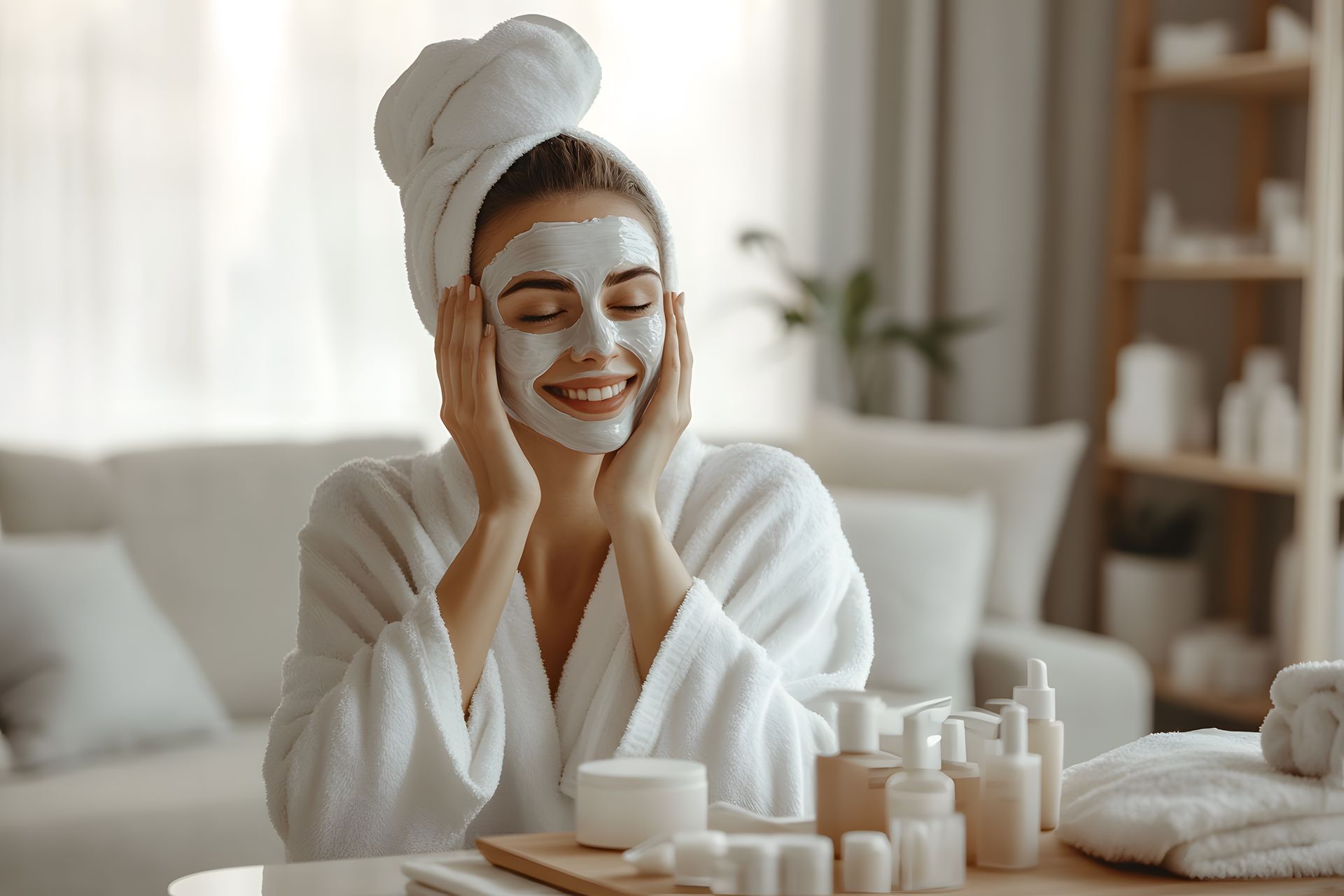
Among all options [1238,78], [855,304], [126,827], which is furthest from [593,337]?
[1238,78]

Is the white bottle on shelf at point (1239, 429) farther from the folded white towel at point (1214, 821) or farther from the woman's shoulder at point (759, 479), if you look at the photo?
the folded white towel at point (1214, 821)

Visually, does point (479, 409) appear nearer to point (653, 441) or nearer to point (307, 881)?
point (653, 441)

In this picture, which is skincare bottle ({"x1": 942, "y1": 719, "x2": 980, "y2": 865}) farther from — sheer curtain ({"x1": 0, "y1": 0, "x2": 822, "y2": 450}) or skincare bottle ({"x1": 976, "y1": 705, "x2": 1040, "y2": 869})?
sheer curtain ({"x1": 0, "y1": 0, "x2": 822, "y2": 450})

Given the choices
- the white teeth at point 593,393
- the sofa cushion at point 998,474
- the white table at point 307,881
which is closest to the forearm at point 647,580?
the white teeth at point 593,393

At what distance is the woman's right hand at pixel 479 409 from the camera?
1.30 meters

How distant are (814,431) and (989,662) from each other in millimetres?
665

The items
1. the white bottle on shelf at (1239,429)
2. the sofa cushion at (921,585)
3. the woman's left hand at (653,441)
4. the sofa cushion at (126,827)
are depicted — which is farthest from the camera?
the white bottle on shelf at (1239,429)

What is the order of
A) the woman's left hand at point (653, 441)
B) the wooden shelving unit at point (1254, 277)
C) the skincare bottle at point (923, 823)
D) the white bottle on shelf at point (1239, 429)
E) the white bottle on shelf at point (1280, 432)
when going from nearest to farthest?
1. the skincare bottle at point (923, 823)
2. the woman's left hand at point (653, 441)
3. the wooden shelving unit at point (1254, 277)
4. the white bottle on shelf at point (1280, 432)
5. the white bottle on shelf at point (1239, 429)

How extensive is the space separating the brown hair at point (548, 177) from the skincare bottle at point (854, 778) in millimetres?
600

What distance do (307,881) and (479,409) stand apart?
48 cm

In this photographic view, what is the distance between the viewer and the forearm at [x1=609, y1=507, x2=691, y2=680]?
129 cm

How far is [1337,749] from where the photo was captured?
92 cm

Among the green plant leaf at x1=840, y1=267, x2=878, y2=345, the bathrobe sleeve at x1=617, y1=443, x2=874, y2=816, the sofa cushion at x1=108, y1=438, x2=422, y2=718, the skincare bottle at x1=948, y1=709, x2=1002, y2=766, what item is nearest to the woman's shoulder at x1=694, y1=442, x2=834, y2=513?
the bathrobe sleeve at x1=617, y1=443, x2=874, y2=816

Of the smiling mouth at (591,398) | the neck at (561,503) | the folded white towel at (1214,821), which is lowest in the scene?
the folded white towel at (1214,821)
